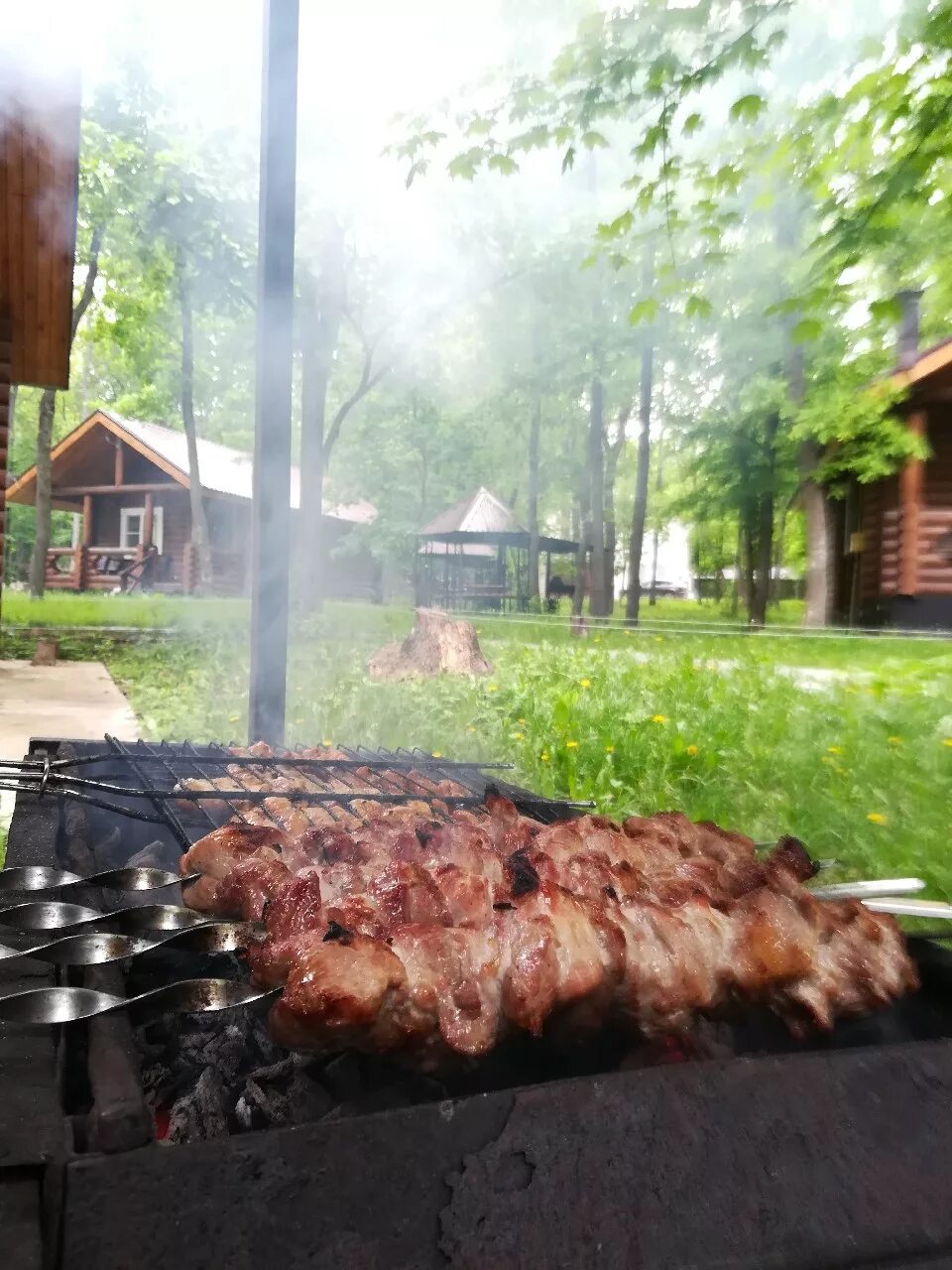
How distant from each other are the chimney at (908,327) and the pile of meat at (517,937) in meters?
3.70

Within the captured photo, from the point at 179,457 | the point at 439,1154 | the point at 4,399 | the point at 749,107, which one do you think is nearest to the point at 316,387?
the point at 179,457

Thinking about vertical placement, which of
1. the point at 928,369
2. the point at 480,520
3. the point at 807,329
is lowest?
the point at 480,520

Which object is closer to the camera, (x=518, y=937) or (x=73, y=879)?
(x=518, y=937)

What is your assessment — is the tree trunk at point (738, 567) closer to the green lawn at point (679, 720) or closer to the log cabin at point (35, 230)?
the green lawn at point (679, 720)

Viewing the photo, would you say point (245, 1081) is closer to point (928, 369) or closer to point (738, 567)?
point (738, 567)

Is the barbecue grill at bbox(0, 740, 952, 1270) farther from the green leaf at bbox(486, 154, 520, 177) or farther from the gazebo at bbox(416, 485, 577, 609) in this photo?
the green leaf at bbox(486, 154, 520, 177)

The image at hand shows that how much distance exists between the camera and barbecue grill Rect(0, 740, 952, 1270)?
930 mm

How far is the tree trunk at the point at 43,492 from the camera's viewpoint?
633cm

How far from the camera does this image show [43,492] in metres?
6.52

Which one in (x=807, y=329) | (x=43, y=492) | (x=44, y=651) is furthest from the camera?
(x=43, y=492)

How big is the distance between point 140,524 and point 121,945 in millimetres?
5171

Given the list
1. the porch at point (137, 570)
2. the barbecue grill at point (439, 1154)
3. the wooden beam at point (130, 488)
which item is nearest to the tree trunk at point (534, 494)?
the porch at point (137, 570)

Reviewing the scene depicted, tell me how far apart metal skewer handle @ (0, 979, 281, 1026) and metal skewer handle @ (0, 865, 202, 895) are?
1.18 ft

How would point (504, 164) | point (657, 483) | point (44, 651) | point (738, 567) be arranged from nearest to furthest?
1. point (504, 164)
2. point (738, 567)
3. point (657, 483)
4. point (44, 651)
